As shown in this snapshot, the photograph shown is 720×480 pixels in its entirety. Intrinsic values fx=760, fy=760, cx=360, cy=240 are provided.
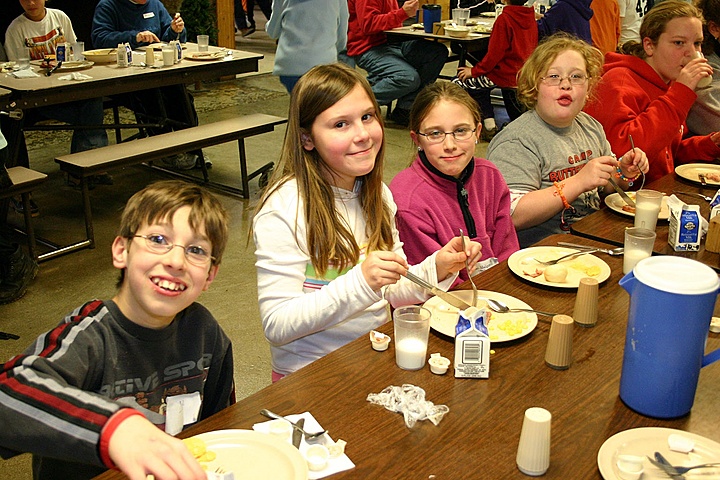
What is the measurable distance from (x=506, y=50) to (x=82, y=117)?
3.09 m

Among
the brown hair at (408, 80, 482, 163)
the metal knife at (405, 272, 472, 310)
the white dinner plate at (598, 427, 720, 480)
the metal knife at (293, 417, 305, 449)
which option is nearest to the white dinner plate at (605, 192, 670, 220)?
the brown hair at (408, 80, 482, 163)

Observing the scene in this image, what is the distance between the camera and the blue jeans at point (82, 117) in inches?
198

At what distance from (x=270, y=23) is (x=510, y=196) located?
308 cm

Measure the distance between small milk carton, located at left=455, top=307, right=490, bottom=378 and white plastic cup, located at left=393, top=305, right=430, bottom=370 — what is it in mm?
70

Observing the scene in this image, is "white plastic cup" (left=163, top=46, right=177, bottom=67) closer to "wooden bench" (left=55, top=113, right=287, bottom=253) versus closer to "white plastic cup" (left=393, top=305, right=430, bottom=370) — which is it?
"wooden bench" (left=55, top=113, right=287, bottom=253)

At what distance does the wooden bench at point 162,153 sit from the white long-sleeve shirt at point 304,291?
2483 millimetres

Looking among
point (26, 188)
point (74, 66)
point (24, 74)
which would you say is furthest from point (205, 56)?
point (26, 188)

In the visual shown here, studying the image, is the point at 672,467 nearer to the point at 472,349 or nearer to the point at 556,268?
the point at 472,349

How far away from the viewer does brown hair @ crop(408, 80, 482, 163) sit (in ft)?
7.40

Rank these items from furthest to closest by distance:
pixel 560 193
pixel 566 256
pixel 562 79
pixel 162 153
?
pixel 162 153
pixel 562 79
pixel 560 193
pixel 566 256

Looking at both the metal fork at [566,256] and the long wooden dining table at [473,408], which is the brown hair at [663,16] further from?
the long wooden dining table at [473,408]

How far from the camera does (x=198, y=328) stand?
5.24 feet

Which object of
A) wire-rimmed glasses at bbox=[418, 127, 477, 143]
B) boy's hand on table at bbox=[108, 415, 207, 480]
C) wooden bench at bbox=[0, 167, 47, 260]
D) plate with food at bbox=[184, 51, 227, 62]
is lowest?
wooden bench at bbox=[0, 167, 47, 260]

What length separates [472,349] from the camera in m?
1.45
